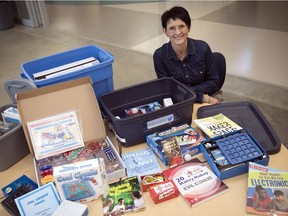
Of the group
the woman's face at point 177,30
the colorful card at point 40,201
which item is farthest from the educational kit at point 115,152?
the woman's face at point 177,30

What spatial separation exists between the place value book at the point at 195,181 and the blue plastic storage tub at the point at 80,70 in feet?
1.77

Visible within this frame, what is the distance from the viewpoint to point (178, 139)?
113 centimetres

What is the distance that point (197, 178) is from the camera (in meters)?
1.00

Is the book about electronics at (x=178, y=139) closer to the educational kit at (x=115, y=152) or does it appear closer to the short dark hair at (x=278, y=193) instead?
the educational kit at (x=115, y=152)

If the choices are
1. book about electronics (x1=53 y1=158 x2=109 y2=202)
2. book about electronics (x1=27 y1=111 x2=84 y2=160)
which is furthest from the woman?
book about electronics (x1=53 y1=158 x2=109 y2=202)

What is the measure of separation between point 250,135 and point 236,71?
2095 millimetres

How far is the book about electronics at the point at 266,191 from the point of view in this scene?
0.88 meters

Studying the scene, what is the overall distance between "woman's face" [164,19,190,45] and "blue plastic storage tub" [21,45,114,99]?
0.44m

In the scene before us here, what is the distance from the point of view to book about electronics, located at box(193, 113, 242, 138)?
1143mm

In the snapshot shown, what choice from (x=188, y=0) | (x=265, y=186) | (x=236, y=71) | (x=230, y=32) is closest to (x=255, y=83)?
(x=236, y=71)

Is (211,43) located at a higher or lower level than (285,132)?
higher

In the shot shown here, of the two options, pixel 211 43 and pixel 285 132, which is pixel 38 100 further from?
pixel 211 43

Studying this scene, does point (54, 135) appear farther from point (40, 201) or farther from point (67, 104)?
point (40, 201)

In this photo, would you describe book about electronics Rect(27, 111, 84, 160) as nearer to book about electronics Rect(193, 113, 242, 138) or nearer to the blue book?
the blue book
